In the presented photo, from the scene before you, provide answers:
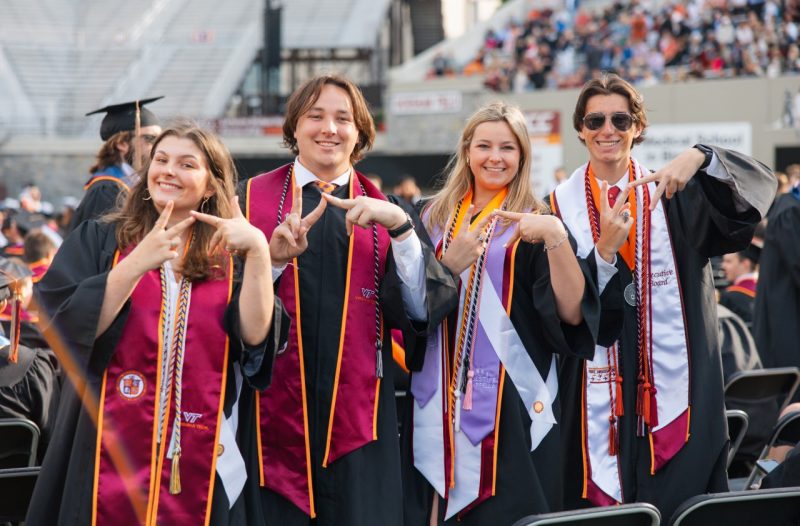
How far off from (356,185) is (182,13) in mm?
33689

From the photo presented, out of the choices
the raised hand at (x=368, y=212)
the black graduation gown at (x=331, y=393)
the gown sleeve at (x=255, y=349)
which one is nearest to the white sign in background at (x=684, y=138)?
the black graduation gown at (x=331, y=393)

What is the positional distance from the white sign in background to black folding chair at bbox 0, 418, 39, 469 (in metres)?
14.8

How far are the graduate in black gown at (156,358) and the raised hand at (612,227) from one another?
1.10m

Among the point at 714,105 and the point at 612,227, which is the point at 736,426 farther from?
the point at 714,105

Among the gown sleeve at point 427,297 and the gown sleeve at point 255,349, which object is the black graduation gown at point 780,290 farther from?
the gown sleeve at point 255,349

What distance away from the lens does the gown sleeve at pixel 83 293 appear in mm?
2797

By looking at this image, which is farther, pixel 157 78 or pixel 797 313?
pixel 157 78

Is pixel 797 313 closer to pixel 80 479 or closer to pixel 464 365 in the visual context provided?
pixel 464 365

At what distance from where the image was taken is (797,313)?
6.02 m

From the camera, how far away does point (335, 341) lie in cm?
321

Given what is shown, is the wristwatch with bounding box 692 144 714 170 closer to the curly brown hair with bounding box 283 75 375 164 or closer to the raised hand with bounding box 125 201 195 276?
the curly brown hair with bounding box 283 75 375 164

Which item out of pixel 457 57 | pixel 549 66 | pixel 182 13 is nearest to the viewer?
pixel 549 66

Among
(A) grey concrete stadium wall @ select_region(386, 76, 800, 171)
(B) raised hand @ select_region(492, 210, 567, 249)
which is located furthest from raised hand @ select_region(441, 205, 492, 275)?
(A) grey concrete stadium wall @ select_region(386, 76, 800, 171)

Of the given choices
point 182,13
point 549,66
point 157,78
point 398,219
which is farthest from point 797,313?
point 182,13
